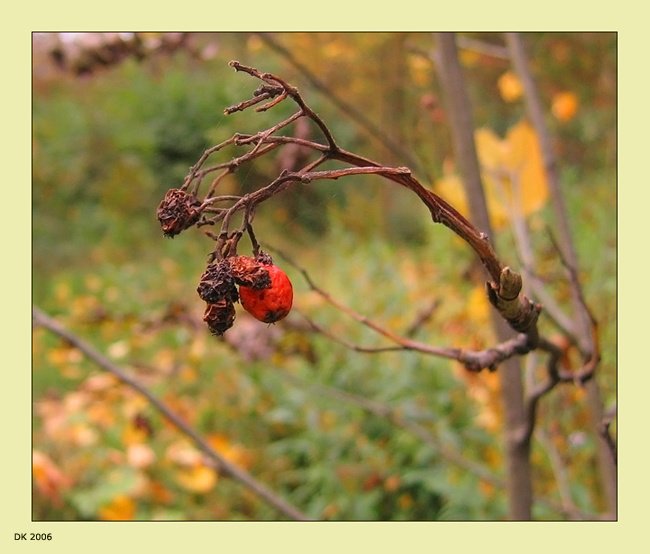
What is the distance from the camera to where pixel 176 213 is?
17.2 inches

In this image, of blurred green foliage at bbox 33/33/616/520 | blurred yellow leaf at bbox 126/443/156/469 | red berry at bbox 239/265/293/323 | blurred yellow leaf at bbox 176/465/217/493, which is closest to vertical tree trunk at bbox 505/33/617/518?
blurred green foliage at bbox 33/33/616/520

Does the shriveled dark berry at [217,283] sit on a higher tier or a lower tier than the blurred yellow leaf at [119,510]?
higher

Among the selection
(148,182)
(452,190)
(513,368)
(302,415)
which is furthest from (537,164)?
(148,182)

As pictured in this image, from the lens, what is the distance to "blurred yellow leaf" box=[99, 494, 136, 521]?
5.32 ft

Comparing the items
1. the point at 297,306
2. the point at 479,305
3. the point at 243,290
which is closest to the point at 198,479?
the point at 297,306

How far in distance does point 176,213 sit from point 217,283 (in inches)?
2.0

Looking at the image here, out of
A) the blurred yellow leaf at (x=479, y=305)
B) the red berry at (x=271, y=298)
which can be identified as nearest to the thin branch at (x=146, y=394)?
the red berry at (x=271, y=298)

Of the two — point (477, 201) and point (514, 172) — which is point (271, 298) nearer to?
point (477, 201)

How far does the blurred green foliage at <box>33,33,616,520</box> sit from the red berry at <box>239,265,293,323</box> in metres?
0.19

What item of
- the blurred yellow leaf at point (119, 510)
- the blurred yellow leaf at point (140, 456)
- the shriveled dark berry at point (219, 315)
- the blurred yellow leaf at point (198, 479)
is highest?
the blurred yellow leaf at point (140, 456)

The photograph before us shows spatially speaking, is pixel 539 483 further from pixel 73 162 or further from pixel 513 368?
pixel 73 162

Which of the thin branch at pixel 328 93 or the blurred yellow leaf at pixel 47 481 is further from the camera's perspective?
the blurred yellow leaf at pixel 47 481

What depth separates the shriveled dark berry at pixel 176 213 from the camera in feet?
1.43

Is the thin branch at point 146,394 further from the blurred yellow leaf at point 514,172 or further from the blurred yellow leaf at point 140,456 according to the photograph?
the blurred yellow leaf at point 140,456
